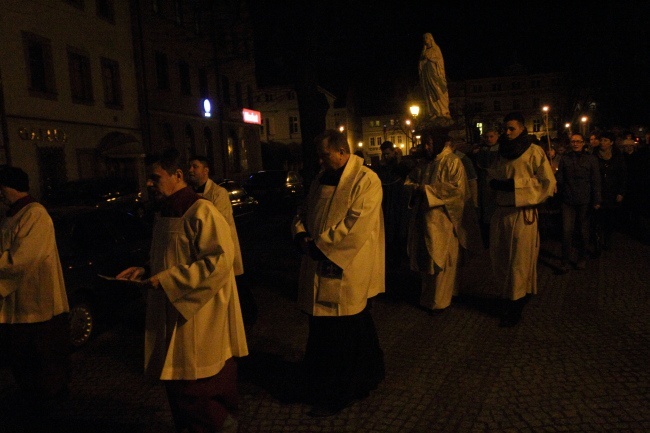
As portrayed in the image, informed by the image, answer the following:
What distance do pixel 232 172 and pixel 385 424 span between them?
112 feet

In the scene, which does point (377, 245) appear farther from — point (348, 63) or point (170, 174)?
point (348, 63)

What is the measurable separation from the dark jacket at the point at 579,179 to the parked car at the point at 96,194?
10423 millimetres

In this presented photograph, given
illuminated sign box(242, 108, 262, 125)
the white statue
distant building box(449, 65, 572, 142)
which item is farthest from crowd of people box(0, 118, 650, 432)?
distant building box(449, 65, 572, 142)

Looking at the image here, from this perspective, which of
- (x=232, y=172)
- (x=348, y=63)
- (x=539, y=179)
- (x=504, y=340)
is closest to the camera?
(x=504, y=340)

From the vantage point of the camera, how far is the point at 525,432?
12.4 feet

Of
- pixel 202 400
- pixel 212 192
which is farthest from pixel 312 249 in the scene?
pixel 212 192

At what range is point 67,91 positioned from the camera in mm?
21500

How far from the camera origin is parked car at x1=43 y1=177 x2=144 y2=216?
15.0 metres

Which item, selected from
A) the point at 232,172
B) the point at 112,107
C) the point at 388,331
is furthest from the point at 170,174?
the point at 232,172

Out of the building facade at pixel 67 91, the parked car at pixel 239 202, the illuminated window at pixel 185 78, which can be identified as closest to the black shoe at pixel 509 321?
the parked car at pixel 239 202

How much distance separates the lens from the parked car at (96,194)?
15.0 meters

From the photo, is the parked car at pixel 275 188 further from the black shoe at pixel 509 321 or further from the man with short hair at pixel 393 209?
the black shoe at pixel 509 321

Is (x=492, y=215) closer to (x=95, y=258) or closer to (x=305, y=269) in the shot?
(x=305, y=269)

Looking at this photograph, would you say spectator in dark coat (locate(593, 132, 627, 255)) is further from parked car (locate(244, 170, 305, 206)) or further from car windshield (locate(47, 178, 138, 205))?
car windshield (locate(47, 178, 138, 205))
